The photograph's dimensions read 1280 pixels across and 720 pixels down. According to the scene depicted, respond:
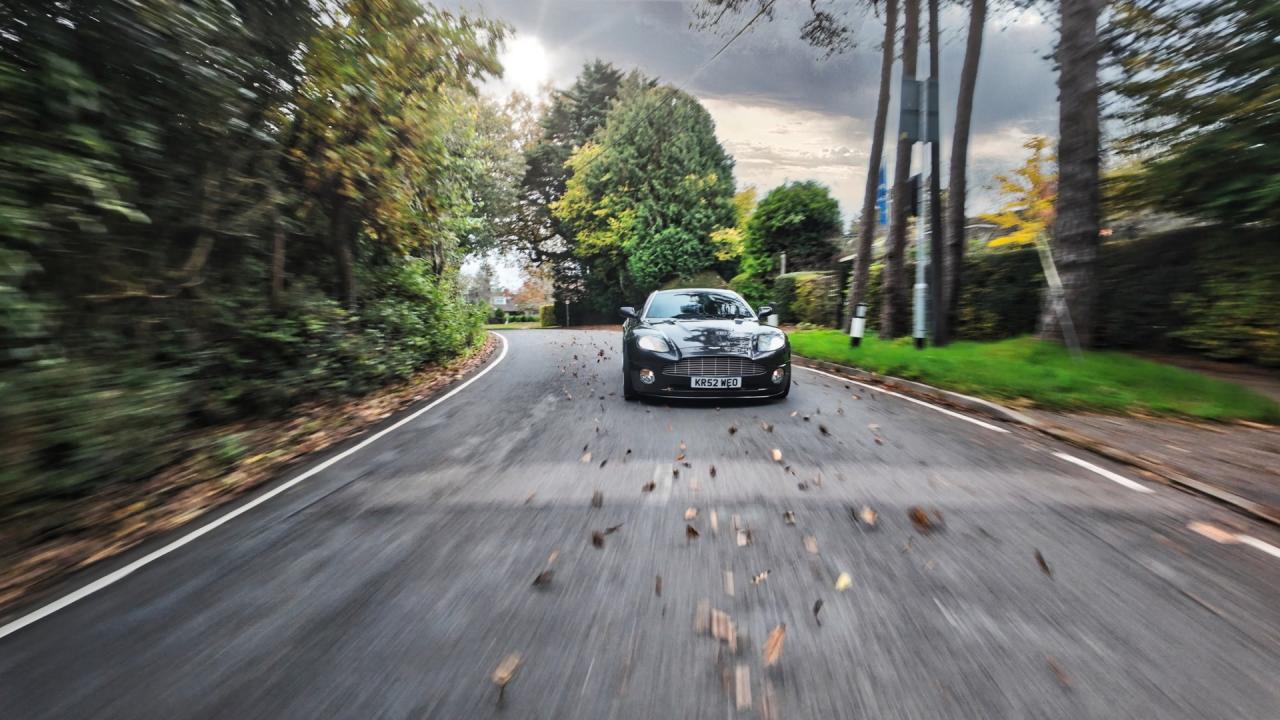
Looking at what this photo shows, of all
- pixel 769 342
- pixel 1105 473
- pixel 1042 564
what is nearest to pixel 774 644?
pixel 1042 564

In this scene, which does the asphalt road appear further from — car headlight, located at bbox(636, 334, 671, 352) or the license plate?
car headlight, located at bbox(636, 334, 671, 352)

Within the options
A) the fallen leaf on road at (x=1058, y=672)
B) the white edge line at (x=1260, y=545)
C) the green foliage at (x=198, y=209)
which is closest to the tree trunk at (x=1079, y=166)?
the white edge line at (x=1260, y=545)

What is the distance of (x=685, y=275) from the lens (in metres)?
33.4

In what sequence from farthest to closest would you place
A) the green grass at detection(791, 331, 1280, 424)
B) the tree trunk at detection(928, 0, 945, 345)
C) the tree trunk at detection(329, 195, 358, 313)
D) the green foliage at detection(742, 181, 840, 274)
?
1. the green foliage at detection(742, 181, 840, 274)
2. the tree trunk at detection(928, 0, 945, 345)
3. the tree trunk at detection(329, 195, 358, 313)
4. the green grass at detection(791, 331, 1280, 424)

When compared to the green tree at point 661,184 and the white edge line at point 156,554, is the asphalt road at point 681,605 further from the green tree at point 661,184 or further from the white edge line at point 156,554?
the green tree at point 661,184

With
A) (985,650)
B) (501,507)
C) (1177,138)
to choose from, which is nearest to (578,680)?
(985,650)

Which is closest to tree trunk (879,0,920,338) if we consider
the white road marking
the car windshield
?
the car windshield

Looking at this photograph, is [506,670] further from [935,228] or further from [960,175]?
[960,175]

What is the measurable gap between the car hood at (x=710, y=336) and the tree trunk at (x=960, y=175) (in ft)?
22.8

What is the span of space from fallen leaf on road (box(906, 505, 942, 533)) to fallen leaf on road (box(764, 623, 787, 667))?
1428 millimetres

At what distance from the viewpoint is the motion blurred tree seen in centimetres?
720

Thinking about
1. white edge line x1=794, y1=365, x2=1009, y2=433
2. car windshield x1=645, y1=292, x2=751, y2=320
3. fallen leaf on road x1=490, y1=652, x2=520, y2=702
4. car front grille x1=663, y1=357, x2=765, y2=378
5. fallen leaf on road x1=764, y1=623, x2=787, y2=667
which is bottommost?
fallen leaf on road x1=490, y1=652, x2=520, y2=702

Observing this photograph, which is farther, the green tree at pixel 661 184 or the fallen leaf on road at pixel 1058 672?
the green tree at pixel 661 184

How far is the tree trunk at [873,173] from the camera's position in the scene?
51.8 feet
